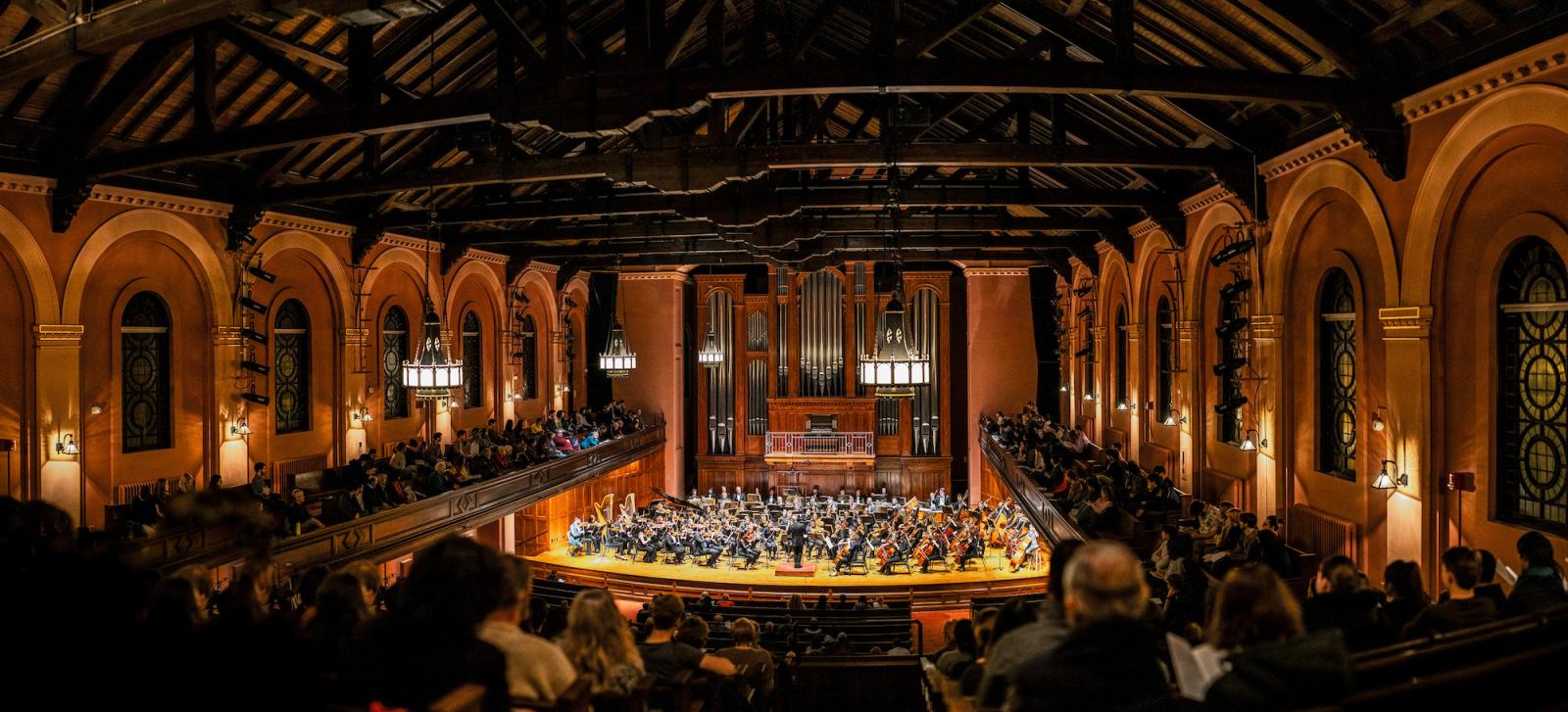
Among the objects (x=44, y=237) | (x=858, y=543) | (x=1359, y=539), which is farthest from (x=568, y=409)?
(x=1359, y=539)

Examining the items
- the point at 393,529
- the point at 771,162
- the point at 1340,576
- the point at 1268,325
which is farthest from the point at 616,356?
the point at 1340,576

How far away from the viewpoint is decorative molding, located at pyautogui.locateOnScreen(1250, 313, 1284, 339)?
34.3 ft

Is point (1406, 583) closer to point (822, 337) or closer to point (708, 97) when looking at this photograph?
point (708, 97)

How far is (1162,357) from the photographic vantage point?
15086 millimetres

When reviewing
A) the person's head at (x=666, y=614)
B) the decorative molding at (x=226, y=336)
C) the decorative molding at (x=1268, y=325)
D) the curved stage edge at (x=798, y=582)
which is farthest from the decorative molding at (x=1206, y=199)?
the decorative molding at (x=226, y=336)

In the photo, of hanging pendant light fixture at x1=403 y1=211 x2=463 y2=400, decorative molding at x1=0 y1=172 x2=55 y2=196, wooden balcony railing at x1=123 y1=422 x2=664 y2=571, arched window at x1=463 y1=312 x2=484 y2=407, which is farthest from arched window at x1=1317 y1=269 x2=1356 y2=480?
arched window at x1=463 y1=312 x2=484 y2=407

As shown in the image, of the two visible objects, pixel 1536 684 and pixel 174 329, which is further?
pixel 174 329

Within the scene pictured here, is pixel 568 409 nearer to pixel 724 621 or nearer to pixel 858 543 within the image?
pixel 858 543

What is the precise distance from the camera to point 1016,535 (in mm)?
18266

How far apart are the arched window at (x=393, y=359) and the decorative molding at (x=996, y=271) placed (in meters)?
14.8

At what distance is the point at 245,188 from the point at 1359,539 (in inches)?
575

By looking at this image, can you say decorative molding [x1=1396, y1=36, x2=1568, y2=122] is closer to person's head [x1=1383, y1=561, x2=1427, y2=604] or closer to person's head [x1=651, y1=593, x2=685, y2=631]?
person's head [x1=1383, y1=561, x2=1427, y2=604]

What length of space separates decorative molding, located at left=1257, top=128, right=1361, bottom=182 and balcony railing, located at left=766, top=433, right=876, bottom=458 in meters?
15.3

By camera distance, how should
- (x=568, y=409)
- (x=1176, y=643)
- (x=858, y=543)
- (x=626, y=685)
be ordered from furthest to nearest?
1. (x=568, y=409)
2. (x=858, y=543)
3. (x=626, y=685)
4. (x=1176, y=643)
